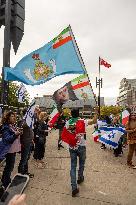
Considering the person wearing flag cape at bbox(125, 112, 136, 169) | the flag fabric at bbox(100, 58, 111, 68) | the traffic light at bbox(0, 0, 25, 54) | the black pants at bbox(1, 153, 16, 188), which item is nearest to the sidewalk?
the person wearing flag cape at bbox(125, 112, 136, 169)

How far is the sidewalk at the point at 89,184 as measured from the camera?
226 inches

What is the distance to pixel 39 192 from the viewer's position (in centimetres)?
621

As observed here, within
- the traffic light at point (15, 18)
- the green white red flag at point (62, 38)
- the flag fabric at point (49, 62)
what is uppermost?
the traffic light at point (15, 18)

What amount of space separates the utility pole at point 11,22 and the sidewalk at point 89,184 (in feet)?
7.02

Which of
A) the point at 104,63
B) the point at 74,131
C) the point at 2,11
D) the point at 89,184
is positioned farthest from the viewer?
the point at 104,63

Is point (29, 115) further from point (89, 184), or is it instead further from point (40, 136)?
point (40, 136)

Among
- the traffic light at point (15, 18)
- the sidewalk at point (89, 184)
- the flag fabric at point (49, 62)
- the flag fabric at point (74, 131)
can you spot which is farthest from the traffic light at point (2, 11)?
the sidewalk at point (89, 184)

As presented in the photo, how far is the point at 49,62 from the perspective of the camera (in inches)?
285

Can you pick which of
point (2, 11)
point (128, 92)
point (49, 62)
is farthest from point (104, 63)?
point (128, 92)

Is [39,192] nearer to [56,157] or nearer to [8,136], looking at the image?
[8,136]

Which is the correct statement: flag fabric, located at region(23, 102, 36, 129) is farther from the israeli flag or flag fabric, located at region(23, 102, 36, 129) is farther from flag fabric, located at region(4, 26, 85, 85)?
the israeli flag

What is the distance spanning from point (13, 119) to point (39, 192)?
5.21 ft

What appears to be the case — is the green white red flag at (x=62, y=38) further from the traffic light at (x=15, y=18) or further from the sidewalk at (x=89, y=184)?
the sidewalk at (x=89, y=184)

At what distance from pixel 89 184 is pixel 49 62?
2976 mm
